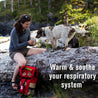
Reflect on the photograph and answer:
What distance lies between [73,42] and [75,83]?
2.93 m

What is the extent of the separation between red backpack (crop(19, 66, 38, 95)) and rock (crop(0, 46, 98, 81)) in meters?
0.25

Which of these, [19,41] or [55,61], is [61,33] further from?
[19,41]

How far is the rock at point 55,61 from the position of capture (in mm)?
3158

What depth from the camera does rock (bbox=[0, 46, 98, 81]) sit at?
10.4 feet

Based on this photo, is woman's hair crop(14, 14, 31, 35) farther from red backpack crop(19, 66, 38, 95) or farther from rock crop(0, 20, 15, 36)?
rock crop(0, 20, 15, 36)

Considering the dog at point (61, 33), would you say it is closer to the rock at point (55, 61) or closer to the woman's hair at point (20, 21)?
the rock at point (55, 61)

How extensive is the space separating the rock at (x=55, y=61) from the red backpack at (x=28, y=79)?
9.9 inches

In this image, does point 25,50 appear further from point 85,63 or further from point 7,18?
point 7,18

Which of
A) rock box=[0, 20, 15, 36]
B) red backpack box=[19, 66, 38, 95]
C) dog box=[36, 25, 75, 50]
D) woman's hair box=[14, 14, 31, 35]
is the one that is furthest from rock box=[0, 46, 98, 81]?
rock box=[0, 20, 15, 36]

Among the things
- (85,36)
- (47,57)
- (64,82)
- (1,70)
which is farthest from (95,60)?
(85,36)

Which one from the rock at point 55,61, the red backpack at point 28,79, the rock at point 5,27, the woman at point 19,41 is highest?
the rock at point 5,27

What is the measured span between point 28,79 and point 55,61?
0.86 metres

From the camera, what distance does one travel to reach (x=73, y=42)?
5773 millimetres

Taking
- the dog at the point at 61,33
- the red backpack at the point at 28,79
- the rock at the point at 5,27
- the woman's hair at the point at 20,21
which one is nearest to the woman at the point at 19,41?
the woman's hair at the point at 20,21
